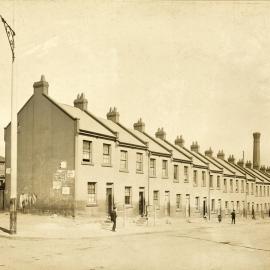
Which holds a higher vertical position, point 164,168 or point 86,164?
point 86,164

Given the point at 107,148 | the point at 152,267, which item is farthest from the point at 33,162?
the point at 152,267

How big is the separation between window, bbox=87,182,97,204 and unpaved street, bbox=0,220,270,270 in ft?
29.1

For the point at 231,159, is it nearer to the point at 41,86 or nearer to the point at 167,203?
the point at 167,203

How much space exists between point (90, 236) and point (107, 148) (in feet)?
36.4

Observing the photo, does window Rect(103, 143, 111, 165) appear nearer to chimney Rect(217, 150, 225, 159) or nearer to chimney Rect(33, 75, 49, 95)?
chimney Rect(33, 75, 49, 95)

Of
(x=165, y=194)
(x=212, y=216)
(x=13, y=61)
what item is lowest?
(x=212, y=216)

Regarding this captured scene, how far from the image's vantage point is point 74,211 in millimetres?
28875

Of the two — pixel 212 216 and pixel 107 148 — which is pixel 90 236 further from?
pixel 212 216

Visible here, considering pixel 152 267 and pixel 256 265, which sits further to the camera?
pixel 256 265

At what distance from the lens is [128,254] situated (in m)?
16.2

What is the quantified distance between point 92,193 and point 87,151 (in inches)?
123

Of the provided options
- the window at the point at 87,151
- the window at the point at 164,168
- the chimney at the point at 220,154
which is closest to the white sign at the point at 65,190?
the window at the point at 87,151

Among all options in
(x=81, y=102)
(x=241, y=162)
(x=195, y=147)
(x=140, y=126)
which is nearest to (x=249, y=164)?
(x=241, y=162)

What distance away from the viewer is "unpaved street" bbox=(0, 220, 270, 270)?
540 inches
